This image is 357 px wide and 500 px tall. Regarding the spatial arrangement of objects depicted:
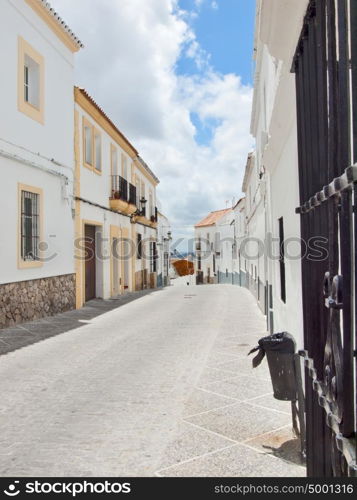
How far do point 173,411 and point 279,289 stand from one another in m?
2.86

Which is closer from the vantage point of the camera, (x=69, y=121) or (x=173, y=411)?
(x=173, y=411)

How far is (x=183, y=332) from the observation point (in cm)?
957

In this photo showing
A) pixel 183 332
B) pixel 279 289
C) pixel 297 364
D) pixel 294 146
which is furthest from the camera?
pixel 183 332

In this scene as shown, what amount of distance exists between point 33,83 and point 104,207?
236 inches

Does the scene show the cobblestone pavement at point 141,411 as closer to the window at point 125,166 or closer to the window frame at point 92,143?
the window frame at point 92,143

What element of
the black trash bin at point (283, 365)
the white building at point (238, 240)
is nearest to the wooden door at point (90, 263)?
the black trash bin at point (283, 365)

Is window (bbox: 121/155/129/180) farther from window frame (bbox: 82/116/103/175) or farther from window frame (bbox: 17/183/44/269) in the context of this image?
window frame (bbox: 17/183/44/269)

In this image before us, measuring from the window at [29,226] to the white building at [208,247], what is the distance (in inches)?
1505

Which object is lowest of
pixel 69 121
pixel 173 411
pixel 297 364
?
pixel 173 411

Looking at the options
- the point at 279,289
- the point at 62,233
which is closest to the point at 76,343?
the point at 279,289

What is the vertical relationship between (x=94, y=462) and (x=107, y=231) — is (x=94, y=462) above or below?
below

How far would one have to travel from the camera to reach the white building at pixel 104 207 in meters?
14.2

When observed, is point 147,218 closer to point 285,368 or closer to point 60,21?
point 60,21

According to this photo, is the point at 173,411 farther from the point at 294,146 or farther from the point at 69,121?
the point at 69,121
